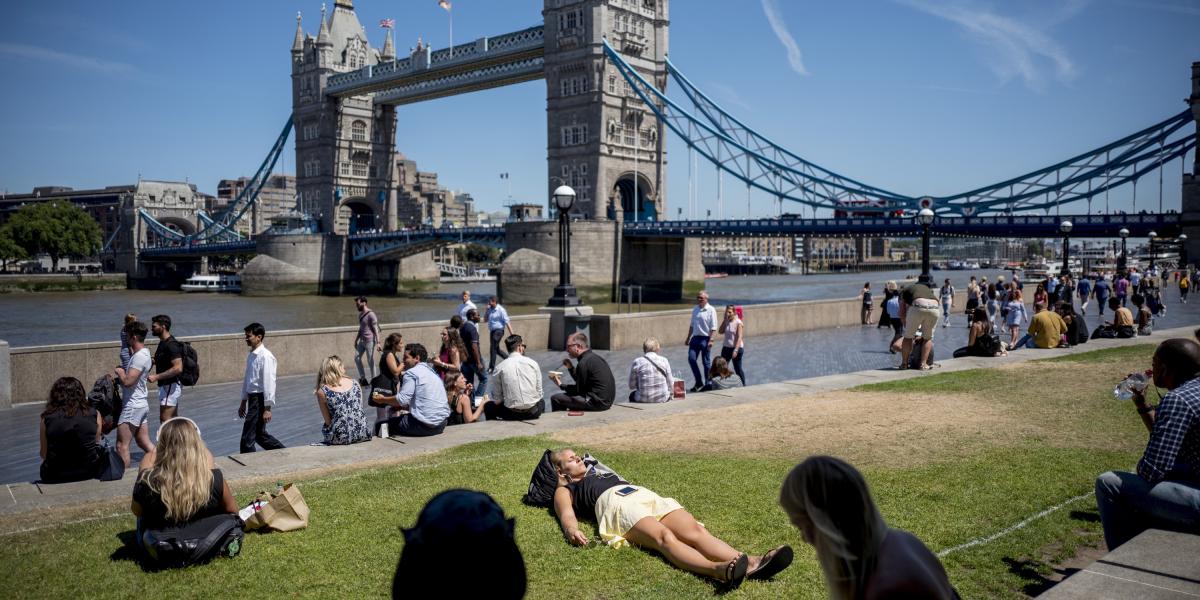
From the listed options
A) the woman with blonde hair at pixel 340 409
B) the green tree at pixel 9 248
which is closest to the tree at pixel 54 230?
the green tree at pixel 9 248

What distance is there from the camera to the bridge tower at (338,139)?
83.1m

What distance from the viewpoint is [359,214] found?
289ft

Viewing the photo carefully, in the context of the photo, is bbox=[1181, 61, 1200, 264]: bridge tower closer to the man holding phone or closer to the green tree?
the man holding phone

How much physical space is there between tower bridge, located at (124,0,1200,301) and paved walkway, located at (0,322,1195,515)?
122 ft

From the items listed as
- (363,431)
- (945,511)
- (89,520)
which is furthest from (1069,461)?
(89,520)

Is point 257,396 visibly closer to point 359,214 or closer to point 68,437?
point 68,437

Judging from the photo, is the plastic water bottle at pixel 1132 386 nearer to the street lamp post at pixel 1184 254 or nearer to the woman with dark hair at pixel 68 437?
the woman with dark hair at pixel 68 437

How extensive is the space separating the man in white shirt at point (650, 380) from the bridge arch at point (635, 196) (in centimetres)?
5193

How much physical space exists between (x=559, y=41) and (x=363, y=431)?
56907 millimetres

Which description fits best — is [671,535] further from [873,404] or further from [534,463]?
[873,404]

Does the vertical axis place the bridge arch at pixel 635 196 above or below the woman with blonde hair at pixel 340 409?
above

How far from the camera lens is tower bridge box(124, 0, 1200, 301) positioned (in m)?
51.0

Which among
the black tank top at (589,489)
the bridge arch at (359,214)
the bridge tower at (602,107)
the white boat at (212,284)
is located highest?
the bridge tower at (602,107)

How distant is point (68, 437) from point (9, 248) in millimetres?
104299
